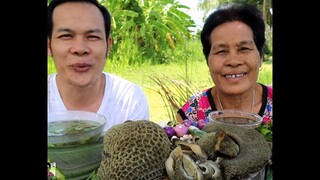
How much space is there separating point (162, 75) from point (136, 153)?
54 cm

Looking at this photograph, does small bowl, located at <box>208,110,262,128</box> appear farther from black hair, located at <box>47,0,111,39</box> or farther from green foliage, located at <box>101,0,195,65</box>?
black hair, located at <box>47,0,111,39</box>

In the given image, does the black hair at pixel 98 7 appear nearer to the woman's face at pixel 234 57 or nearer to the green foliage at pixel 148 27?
the green foliage at pixel 148 27

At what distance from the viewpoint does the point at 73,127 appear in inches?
57.4

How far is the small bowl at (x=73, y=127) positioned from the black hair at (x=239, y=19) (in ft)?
1.73

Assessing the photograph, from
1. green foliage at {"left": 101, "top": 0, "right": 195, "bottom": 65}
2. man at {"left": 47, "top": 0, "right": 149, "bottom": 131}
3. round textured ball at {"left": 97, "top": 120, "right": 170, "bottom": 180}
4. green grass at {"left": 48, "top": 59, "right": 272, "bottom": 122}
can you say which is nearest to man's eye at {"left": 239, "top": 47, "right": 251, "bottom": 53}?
green grass at {"left": 48, "top": 59, "right": 272, "bottom": 122}

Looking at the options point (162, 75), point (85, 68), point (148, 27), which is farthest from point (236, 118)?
point (85, 68)

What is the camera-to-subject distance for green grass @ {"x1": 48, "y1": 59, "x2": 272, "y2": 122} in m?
1.66

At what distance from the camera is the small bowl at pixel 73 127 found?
4.59ft

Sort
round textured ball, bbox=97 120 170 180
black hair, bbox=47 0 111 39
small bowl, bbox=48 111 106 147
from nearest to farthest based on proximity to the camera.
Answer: round textured ball, bbox=97 120 170 180
small bowl, bbox=48 111 106 147
black hair, bbox=47 0 111 39

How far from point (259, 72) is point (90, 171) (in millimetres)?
786

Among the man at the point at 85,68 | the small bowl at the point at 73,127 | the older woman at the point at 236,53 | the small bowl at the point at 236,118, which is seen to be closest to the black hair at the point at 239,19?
the older woman at the point at 236,53

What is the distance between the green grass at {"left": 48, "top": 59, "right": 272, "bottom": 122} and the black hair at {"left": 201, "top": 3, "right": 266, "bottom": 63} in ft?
0.24
